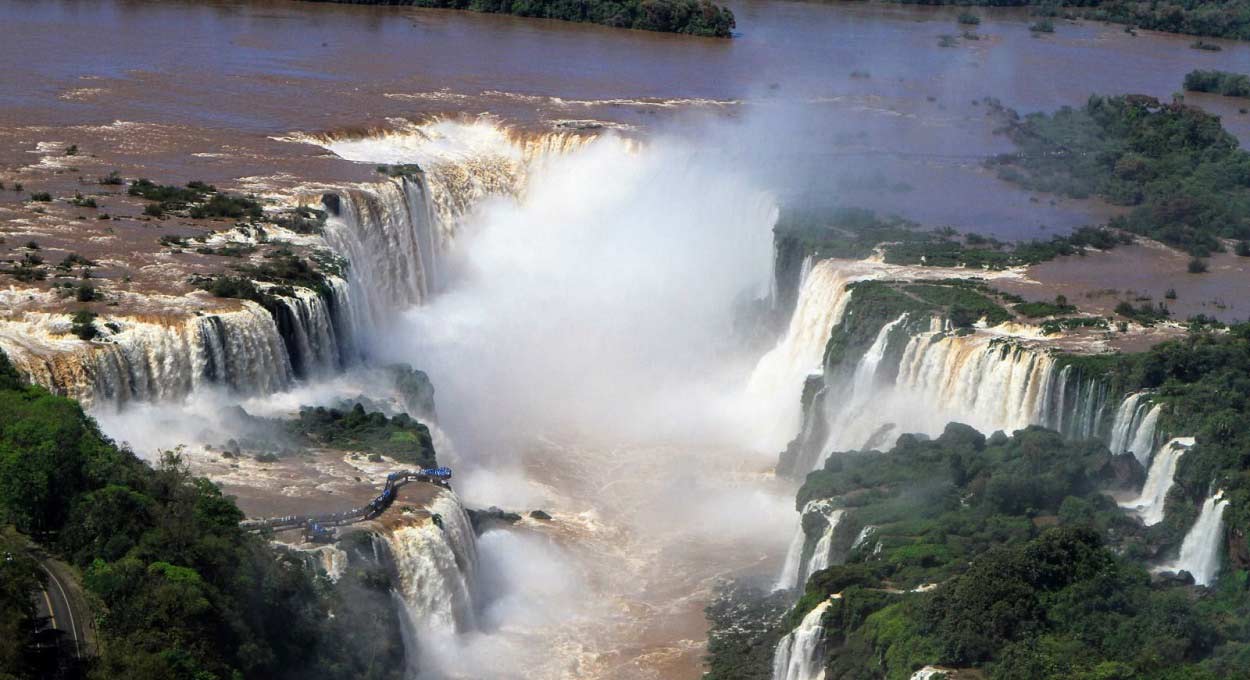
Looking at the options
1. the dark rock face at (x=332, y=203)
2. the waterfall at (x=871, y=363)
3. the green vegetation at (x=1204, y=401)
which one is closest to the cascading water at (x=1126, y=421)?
the green vegetation at (x=1204, y=401)

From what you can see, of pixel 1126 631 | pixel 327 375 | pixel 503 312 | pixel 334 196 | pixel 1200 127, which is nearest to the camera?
pixel 1126 631

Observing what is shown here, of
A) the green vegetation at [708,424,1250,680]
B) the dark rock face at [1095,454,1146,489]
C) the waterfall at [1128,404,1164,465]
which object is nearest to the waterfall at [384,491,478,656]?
the green vegetation at [708,424,1250,680]

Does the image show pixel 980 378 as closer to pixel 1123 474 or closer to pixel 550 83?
pixel 1123 474

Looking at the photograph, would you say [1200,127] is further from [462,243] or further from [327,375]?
[327,375]

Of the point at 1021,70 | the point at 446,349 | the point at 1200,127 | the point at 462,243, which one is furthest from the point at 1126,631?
the point at 1021,70

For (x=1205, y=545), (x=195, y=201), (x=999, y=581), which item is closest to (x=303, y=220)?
(x=195, y=201)
